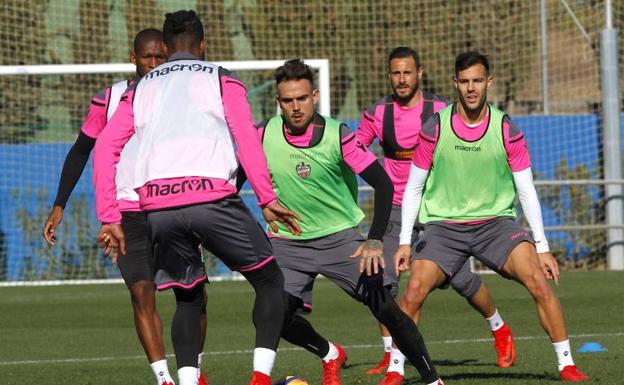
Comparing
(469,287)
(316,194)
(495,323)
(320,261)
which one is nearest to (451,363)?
(495,323)

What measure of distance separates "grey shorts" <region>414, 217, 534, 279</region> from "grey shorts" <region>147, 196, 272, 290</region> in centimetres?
209

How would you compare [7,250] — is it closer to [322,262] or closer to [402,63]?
[402,63]

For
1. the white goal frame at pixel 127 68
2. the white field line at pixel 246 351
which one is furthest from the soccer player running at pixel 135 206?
the white goal frame at pixel 127 68

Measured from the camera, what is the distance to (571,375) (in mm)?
8750

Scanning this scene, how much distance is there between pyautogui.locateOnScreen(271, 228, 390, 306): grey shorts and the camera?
862 cm

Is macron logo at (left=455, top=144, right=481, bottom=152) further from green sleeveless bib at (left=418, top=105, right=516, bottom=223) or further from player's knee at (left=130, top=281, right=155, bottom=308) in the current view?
player's knee at (left=130, top=281, right=155, bottom=308)

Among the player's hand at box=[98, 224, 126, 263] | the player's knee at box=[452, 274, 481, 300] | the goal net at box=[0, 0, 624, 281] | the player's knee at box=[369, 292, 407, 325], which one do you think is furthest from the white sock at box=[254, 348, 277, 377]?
the goal net at box=[0, 0, 624, 281]

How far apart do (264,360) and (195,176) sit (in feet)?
3.30

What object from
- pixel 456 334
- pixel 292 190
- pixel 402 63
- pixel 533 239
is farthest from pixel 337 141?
pixel 456 334

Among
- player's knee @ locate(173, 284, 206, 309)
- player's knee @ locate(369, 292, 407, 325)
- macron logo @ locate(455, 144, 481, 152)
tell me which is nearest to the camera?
player's knee @ locate(173, 284, 206, 309)

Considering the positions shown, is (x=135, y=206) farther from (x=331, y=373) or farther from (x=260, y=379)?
(x=260, y=379)

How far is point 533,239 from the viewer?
29.4ft

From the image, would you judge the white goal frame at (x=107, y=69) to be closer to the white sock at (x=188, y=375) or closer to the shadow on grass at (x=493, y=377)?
the shadow on grass at (x=493, y=377)

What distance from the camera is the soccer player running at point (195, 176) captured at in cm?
704
